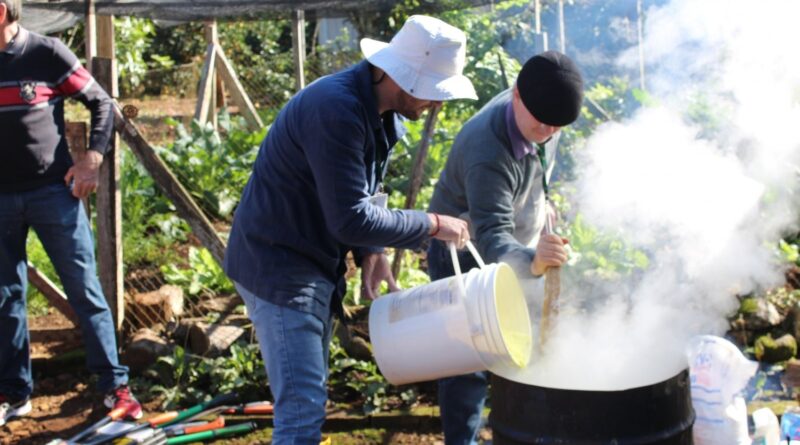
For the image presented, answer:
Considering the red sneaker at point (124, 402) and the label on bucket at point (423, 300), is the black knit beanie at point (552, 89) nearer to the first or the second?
the label on bucket at point (423, 300)

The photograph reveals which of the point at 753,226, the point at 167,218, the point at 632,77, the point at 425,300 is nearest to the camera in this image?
the point at 425,300

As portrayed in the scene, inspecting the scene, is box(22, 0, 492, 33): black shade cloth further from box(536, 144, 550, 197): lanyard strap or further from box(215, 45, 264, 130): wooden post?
box(536, 144, 550, 197): lanyard strap

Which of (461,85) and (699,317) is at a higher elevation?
(461,85)

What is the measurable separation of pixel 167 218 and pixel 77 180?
6.93 feet

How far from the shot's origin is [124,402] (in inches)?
186

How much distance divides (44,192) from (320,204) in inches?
79.0

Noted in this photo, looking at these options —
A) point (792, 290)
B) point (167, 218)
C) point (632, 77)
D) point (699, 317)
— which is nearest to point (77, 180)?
point (167, 218)

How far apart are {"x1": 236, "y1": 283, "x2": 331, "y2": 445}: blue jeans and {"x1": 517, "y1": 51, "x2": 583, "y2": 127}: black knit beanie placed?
104cm

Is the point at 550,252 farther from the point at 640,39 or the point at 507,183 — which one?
Result: the point at 640,39

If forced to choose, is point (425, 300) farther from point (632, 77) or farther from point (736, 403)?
point (632, 77)

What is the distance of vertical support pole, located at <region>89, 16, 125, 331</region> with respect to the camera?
16.9ft

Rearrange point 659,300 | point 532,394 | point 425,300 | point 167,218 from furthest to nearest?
point 167,218, point 659,300, point 425,300, point 532,394

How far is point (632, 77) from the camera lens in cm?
780

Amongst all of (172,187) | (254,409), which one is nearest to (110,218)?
(172,187)
